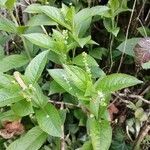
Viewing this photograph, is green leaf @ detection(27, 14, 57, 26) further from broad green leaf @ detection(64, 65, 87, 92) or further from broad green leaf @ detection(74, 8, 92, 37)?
broad green leaf @ detection(64, 65, 87, 92)

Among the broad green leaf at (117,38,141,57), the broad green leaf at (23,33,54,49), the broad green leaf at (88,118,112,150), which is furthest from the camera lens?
the broad green leaf at (117,38,141,57)

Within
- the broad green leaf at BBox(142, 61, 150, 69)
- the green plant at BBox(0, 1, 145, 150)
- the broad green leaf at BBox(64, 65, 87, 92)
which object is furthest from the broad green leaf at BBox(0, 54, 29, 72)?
the broad green leaf at BBox(142, 61, 150, 69)

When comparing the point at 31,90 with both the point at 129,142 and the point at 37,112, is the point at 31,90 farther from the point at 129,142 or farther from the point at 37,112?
the point at 129,142

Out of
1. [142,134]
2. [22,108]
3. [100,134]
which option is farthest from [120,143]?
[22,108]

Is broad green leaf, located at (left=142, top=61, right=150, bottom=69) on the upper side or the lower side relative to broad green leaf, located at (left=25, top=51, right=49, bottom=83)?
lower

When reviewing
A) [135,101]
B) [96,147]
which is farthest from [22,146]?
[135,101]

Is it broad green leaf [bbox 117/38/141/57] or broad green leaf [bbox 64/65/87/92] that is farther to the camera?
broad green leaf [bbox 117/38/141/57]
